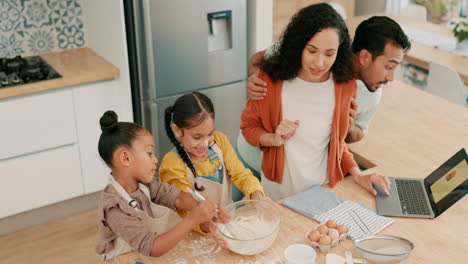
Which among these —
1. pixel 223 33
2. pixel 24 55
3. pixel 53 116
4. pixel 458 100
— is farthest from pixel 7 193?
pixel 458 100

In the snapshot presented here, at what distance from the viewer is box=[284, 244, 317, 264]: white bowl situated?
1611 mm

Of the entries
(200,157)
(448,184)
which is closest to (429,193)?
(448,184)

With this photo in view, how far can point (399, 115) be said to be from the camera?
8.62 feet

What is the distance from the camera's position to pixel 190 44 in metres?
3.25

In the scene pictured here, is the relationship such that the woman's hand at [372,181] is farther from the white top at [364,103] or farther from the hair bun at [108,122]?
the hair bun at [108,122]

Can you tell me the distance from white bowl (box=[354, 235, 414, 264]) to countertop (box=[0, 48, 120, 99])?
6.11 ft

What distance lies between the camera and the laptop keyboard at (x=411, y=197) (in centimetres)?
189

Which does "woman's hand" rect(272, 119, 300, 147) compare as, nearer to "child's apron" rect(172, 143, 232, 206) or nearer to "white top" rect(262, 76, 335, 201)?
"white top" rect(262, 76, 335, 201)

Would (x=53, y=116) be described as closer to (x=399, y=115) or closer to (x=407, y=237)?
(x=399, y=115)

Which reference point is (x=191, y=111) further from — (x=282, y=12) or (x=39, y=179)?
(x=282, y=12)

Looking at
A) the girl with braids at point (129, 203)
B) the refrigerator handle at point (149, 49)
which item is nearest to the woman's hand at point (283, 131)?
the girl with braids at point (129, 203)

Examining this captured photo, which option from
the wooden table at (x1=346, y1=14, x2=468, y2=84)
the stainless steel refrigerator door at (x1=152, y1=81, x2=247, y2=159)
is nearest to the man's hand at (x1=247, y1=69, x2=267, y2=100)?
the stainless steel refrigerator door at (x1=152, y1=81, x2=247, y2=159)

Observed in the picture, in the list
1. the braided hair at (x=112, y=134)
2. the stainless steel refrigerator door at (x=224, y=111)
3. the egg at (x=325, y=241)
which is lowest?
the stainless steel refrigerator door at (x=224, y=111)

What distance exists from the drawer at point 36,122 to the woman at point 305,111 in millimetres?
1302
